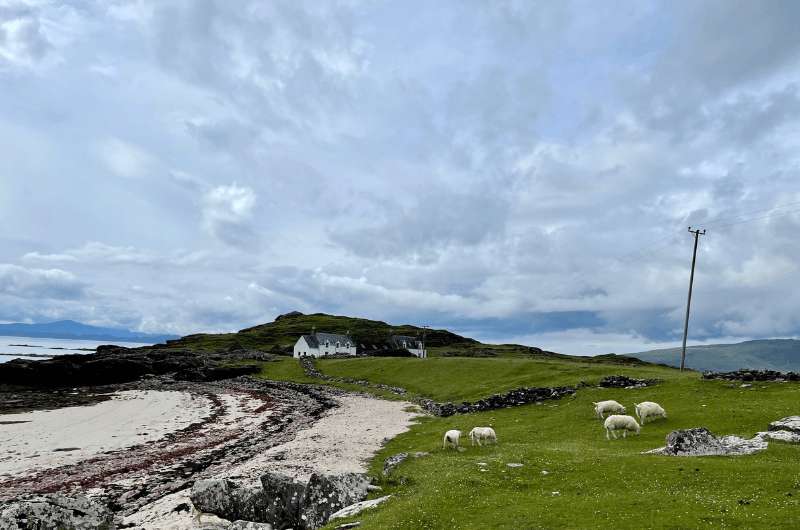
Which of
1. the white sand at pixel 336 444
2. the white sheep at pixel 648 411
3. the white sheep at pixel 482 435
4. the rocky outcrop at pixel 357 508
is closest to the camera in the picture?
the rocky outcrop at pixel 357 508

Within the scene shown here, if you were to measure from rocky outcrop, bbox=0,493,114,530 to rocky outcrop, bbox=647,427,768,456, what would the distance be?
28.5m

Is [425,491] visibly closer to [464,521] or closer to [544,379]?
[464,521]

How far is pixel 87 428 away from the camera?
193ft

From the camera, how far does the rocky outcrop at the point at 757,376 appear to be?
46.2 meters

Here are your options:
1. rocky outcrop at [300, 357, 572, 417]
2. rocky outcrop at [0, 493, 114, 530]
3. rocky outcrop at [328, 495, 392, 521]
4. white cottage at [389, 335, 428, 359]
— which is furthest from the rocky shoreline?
white cottage at [389, 335, 428, 359]

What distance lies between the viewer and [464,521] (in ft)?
59.3

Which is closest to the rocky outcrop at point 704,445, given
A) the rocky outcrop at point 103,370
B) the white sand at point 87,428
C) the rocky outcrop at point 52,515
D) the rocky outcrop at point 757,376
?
the rocky outcrop at point 757,376

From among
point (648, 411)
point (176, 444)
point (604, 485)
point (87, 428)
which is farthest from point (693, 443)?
point (87, 428)

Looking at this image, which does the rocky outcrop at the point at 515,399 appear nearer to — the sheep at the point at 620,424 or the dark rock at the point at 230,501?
the sheep at the point at 620,424

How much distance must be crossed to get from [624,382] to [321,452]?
34.2 metres

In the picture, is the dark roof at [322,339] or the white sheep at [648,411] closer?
the white sheep at [648,411]

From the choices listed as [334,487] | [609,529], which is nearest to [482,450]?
[334,487]

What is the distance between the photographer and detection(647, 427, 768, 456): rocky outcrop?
25.9 meters

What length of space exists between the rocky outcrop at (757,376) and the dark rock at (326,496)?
42595mm
